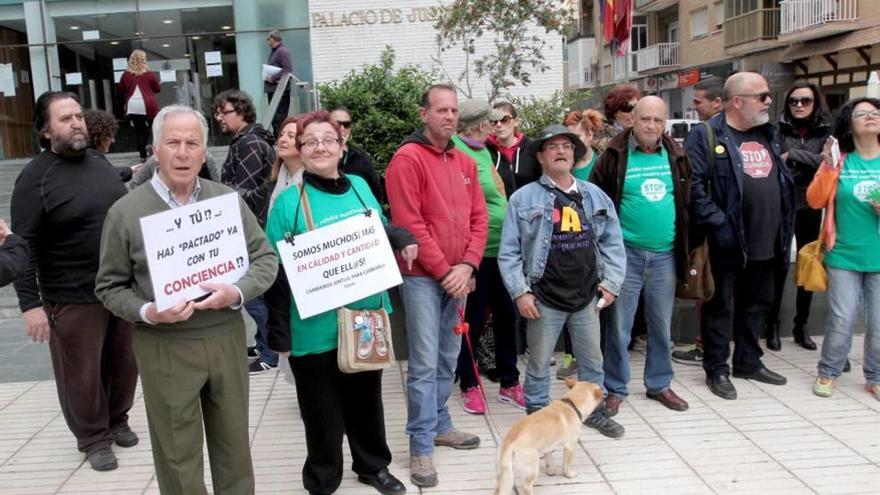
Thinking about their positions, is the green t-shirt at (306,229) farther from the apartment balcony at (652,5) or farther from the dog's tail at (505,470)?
the apartment balcony at (652,5)

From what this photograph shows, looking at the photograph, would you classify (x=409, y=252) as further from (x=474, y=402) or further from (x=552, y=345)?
(x=474, y=402)

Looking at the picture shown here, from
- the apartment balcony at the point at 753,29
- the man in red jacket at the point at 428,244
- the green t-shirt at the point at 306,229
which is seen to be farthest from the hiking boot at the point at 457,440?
the apartment balcony at the point at 753,29

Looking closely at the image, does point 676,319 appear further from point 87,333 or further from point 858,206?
point 87,333

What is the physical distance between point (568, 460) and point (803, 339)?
11.1 feet

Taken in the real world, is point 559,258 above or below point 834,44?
A: below

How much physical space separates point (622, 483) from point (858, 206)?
2693 mm

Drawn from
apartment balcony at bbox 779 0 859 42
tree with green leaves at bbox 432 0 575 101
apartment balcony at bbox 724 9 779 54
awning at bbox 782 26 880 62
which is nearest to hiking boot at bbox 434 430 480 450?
tree with green leaves at bbox 432 0 575 101

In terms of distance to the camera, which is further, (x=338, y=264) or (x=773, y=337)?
(x=773, y=337)

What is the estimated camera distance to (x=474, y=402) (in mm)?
5199

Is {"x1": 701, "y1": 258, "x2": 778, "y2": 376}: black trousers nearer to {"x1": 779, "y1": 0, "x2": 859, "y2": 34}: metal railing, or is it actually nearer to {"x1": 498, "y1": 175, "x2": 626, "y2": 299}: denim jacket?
{"x1": 498, "y1": 175, "x2": 626, "y2": 299}: denim jacket

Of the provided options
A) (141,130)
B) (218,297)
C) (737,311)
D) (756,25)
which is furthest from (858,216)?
(756,25)

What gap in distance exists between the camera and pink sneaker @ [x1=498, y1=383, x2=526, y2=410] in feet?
17.5

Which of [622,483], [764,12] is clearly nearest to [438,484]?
[622,483]

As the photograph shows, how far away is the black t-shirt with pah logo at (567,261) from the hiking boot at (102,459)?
2.69 m
